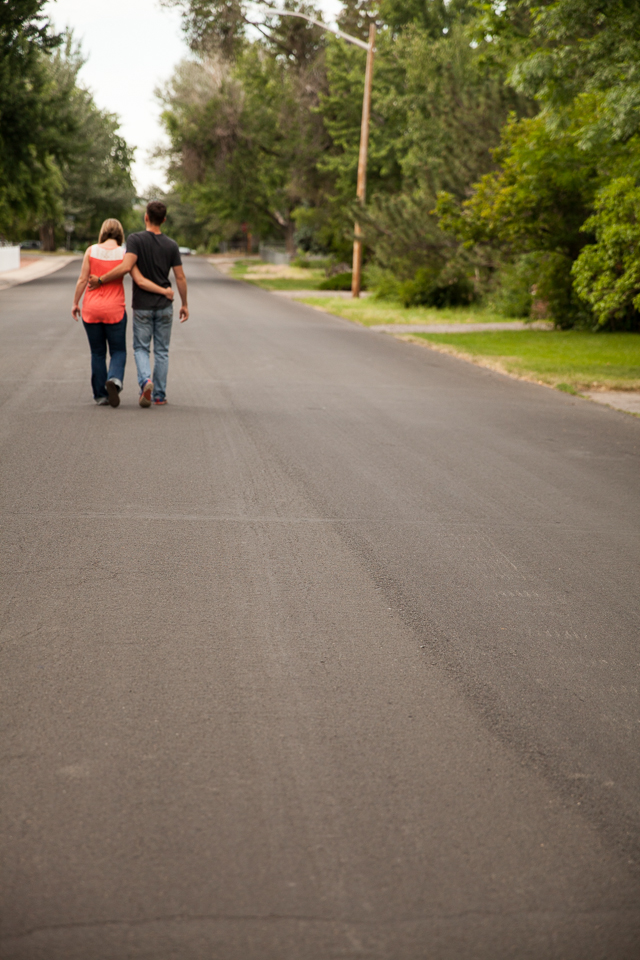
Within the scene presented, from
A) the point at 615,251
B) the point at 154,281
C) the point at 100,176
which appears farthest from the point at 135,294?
the point at 100,176

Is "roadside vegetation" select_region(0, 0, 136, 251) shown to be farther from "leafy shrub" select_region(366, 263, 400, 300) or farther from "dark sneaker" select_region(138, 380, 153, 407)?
"dark sneaker" select_region(138, 380, 153, 407)

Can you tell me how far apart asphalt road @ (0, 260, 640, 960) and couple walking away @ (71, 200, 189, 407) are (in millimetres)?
1789

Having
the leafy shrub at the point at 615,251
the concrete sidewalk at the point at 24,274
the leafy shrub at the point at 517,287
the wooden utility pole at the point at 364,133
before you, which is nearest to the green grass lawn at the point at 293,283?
the concrete sidewalk at the point at 24,274

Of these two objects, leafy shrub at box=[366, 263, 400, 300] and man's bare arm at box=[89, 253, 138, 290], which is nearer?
man's bare arm at box=[89, 253, 138, 290]

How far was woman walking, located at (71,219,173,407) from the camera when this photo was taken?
32.1 ft

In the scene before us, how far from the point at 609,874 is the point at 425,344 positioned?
17.0 metres

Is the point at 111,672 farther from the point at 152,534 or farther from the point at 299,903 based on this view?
the point at 152,534

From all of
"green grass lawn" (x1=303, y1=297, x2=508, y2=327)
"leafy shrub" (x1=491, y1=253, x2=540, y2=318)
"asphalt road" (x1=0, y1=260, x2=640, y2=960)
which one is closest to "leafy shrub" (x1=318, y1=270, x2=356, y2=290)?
"green grass lawn" (x1=303, y1=297, x2=508, y2=327)

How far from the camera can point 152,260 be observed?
9844 mm

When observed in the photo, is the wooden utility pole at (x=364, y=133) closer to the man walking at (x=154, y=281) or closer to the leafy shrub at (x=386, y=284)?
the leafy shrub at (x=386, y=284)

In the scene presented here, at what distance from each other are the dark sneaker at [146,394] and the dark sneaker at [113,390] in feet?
0.81

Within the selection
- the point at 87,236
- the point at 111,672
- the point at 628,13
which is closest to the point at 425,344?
the point at 628,13

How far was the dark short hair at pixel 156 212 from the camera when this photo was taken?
31.3 feet

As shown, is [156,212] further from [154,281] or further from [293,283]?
[293,283]
